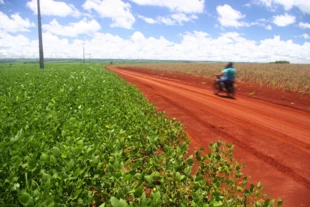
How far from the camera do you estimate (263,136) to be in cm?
655

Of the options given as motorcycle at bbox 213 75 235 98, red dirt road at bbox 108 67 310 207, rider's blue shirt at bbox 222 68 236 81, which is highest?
rider's blue shirt at bbox 222 68 236 81

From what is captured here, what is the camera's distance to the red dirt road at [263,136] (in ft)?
14.1

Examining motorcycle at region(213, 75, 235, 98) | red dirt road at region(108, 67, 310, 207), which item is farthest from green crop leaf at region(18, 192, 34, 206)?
motorcycle at region(213, 75, 235, 98)

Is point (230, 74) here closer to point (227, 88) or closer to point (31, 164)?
point (227, 88)

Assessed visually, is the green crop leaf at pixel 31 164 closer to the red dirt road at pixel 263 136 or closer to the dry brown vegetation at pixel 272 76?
the red dirt road at pixel 263 136

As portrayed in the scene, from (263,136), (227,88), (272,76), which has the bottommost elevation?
(263,136)

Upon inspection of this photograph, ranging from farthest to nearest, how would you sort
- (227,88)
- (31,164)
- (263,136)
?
(227,88)
(263,136)
(31,164)

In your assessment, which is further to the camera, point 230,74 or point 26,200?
point 230,74

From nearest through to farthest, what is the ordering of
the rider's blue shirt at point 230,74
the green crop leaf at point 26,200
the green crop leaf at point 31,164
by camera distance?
the green crop leaf at point 26,200 → the green crop leaf at point 31,164 → the rider's blue shirt at point 230,74

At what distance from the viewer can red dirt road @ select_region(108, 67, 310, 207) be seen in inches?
169

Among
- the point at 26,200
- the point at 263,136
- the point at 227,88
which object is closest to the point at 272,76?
the point at 227,88

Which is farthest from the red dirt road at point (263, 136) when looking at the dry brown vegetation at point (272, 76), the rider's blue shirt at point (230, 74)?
the dry brown vegetation at point (272, 76)

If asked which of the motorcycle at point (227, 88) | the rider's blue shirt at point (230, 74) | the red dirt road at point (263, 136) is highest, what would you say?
the rider's blue shirt at point (230, 74)

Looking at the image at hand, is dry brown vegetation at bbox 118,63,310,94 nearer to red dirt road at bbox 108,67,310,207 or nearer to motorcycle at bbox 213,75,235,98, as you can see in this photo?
motorcycle at bbox 213,75,235,98
